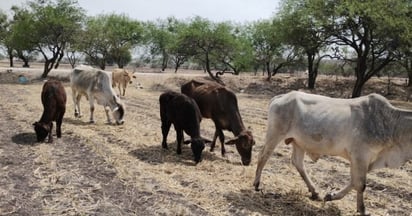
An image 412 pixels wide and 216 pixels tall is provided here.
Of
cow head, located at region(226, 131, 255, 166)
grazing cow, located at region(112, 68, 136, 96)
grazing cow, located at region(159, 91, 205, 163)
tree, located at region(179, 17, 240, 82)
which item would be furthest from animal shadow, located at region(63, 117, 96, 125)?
tree, located at region(179, 17, 240, 82)

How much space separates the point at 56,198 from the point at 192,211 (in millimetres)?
2131

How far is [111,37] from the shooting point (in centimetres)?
4475

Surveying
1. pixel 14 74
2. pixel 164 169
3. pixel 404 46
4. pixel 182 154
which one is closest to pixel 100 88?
pixel 182 154

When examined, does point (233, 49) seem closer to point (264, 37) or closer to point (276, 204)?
point (264, 37)

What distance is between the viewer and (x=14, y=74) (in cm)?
3588

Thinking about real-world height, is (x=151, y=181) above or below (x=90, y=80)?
below

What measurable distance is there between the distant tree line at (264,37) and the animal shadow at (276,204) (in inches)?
713

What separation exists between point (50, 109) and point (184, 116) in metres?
3.55

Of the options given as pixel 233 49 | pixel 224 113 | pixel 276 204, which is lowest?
pixel 276 204

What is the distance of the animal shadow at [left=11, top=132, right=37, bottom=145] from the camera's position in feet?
33.0

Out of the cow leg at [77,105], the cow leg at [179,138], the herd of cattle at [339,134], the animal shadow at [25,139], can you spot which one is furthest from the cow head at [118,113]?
the herd of cattle at [339,134]

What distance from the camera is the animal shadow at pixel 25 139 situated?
33.0ft

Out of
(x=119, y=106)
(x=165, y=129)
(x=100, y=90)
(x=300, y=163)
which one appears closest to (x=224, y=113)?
(x=165, y=129)

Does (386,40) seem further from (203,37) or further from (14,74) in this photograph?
(14,74)
